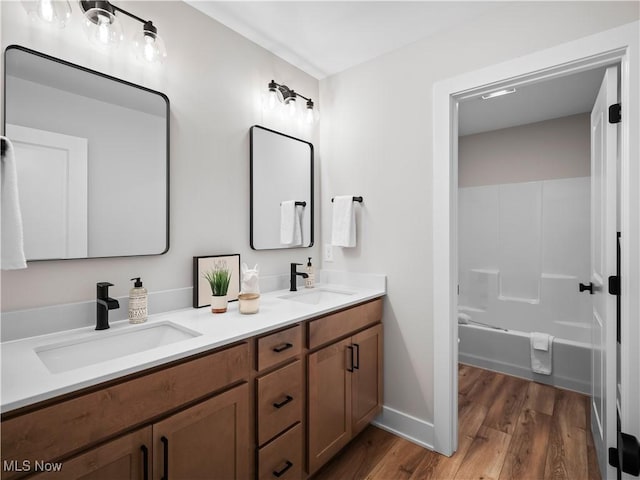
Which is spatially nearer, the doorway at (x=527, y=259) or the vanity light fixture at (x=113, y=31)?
the vanity light fixture at (x=113, y=31)

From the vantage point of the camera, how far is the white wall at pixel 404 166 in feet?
6.07

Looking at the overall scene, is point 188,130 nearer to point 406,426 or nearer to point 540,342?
point 406,426

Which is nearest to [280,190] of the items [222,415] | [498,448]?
[222,415]

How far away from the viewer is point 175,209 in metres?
1.67

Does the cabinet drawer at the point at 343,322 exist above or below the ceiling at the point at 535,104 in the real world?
below

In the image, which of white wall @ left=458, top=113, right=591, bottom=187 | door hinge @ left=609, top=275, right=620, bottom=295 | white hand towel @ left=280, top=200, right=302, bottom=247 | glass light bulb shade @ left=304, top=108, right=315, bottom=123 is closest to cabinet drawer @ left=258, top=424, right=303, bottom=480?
white hand towel @ left=280, top=200, right=302, bottom=247

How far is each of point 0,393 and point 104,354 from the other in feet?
1.57

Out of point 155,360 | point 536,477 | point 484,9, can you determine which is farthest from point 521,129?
point 155,360

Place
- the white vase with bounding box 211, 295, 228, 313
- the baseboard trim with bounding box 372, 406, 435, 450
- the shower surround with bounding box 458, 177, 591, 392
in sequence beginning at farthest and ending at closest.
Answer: the shower surround with bounding box 458, 177, 591, 392 → the baseboard trim with bounding box 372, 406, 435, 450 → the white vase with bounding box 211, 295, 228, 313

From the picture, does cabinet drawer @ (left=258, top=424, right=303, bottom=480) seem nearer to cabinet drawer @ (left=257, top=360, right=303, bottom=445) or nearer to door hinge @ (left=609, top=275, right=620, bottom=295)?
cabinet drawer @ (left=257, top=360, right=303, bottom=445)

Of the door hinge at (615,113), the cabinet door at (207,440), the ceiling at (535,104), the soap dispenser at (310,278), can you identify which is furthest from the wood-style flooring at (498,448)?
A: the ceiling at (535,104)

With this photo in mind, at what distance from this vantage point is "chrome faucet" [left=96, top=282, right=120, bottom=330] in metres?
1.33

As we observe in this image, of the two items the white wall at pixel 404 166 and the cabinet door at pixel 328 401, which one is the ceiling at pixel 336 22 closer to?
the white wall at pixel 404 166

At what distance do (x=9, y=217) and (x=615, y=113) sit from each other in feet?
7.56
